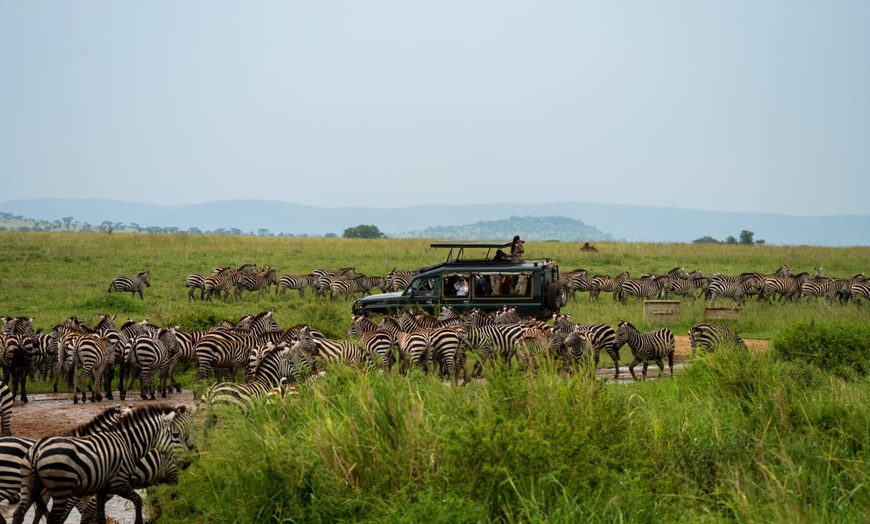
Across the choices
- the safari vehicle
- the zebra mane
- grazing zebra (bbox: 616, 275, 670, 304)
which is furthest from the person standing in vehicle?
the zebra mane

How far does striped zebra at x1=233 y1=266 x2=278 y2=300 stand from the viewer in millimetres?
30609

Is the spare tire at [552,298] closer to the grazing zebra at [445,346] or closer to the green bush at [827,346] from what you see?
the grazing zebra at [445,346]

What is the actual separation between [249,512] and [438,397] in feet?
6.63

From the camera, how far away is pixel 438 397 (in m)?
8.80

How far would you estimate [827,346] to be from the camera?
14.9 metres

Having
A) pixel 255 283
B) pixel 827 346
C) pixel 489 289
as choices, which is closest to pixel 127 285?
pixel 255 283

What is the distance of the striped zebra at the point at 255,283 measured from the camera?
100ft

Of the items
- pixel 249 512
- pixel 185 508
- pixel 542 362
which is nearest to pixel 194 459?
pixel 185 508

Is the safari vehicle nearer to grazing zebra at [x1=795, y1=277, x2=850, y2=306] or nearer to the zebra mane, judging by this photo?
the zebra mane

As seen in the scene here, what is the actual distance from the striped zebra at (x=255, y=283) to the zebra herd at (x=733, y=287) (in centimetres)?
937

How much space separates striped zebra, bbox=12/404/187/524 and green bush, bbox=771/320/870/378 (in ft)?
30.2

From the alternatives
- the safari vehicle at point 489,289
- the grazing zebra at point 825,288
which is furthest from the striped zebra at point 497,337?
the grazing zebra at point 825,288

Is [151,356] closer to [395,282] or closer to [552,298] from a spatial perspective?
[552,298]

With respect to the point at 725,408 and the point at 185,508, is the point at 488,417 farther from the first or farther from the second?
the point at 725,408
